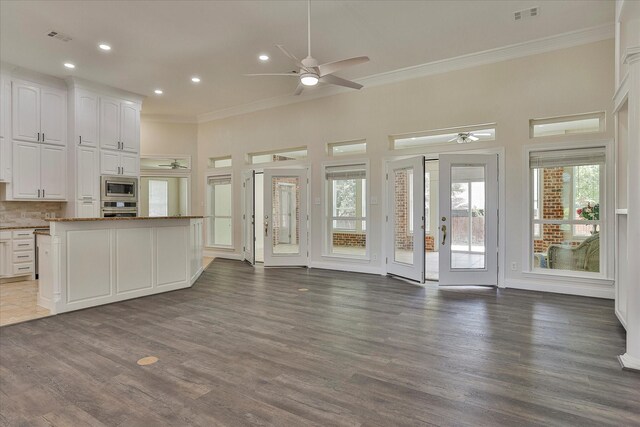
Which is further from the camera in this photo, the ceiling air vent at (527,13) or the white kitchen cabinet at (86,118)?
the white kitchen cabinet at (86,118)

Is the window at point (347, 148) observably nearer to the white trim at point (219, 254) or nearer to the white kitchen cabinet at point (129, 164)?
the white trim at point (219, 254)

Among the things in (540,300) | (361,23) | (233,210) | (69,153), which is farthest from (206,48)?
(540,300)

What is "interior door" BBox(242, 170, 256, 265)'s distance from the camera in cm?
802

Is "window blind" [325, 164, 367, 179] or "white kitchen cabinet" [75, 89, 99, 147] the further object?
"window blind" [325, 164, 367, 179]

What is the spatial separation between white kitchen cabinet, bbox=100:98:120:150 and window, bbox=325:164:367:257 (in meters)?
4.26

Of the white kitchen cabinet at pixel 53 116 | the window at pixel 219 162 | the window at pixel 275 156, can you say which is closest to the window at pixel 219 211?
the window at pixel 219 162

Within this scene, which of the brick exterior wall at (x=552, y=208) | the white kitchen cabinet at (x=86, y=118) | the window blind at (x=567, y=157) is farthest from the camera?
the white kitchen cabinet at (x=86, y=118)

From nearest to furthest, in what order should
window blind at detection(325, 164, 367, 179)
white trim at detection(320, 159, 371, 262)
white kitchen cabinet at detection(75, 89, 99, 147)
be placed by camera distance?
white kitchen cabinet at detection(75, 89, 99, 147)
white trim at detection(320, 159, 371, 262)
window blind at detection(325, 164, 367, 179)

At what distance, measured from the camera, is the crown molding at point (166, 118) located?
877cm

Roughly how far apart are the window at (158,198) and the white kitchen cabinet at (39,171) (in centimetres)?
407

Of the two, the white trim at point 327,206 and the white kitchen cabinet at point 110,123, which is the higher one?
the white kitchen cabinet at point 110,123

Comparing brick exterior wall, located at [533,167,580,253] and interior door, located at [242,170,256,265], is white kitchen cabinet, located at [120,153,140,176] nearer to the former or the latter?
interior door, located at [242,170,256,265]

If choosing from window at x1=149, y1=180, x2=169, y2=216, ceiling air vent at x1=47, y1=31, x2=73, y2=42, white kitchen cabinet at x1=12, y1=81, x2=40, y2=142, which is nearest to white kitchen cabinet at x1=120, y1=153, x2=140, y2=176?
white kitchen cabinet at x1=12, y1=81, x2=40, y2=142

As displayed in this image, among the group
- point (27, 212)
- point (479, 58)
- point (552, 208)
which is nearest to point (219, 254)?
point (27, 212)
